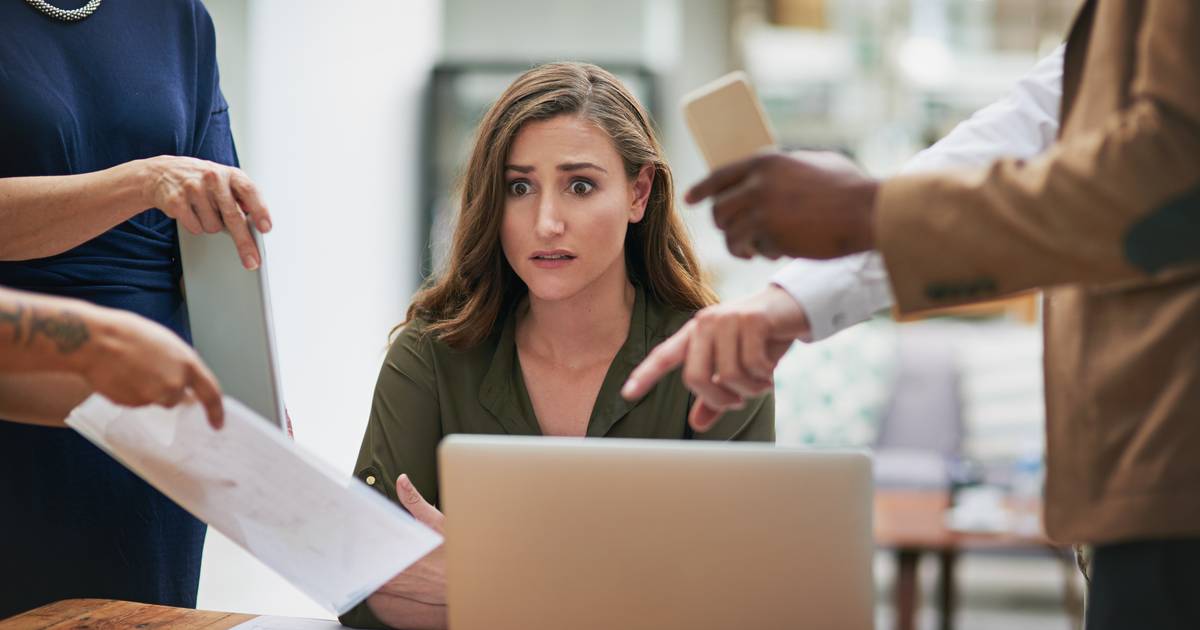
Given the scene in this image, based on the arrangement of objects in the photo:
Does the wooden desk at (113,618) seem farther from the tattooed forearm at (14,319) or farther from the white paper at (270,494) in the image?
the tattooed forearm at (14,319)

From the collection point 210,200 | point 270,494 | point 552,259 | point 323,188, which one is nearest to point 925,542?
point 552,259

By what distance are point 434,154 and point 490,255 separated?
370 centimetres

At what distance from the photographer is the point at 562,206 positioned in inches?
67.1

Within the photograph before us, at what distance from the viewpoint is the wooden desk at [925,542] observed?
144 inches

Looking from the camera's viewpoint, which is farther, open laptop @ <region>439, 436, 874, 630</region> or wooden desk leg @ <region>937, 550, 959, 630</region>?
wooden desk leg @ <region>937, 550, 959, 630</region>

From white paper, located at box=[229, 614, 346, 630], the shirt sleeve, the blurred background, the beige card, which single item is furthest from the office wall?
the beige card

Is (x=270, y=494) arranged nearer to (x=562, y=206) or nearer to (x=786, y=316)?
(x=786, y=316)

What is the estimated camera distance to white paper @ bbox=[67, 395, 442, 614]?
988mm

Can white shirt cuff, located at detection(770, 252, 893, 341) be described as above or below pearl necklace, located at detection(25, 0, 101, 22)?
below

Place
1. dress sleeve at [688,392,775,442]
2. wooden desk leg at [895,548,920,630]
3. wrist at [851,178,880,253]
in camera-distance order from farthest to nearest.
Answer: wooden desk leg at [895,548,920,630] < dress sleeve at [688,392,775,442] < wrist at [851,178,880,253]

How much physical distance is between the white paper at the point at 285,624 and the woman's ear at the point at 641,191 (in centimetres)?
78

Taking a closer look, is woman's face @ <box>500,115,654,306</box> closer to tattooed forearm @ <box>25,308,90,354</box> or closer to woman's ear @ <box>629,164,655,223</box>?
woman's ear @ <box>629,164,655,223</box>

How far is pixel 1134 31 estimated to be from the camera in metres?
0.92

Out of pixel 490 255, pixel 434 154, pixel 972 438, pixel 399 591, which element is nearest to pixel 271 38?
pixel 434 154
